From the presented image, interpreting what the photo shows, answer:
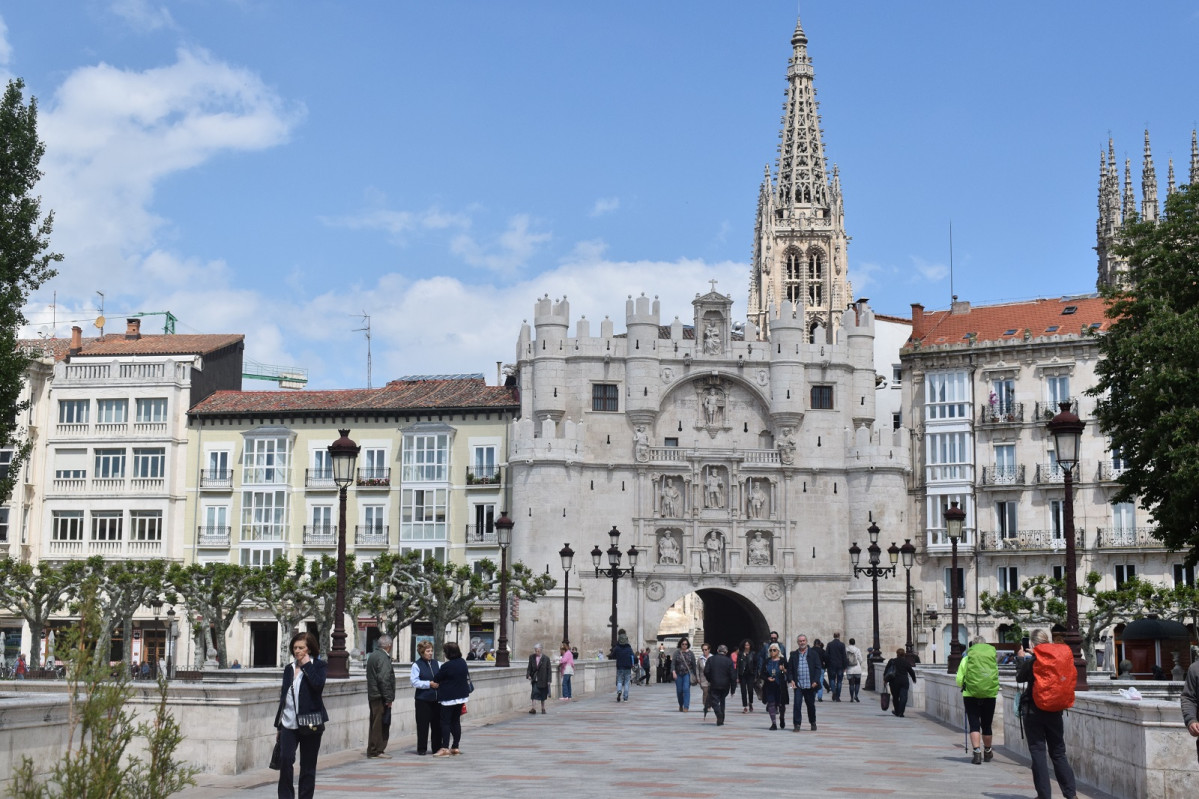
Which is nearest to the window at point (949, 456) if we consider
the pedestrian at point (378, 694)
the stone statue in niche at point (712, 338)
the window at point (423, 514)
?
the stone statue in niche at point (712, 338)

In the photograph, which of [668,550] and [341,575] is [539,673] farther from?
[668,550]

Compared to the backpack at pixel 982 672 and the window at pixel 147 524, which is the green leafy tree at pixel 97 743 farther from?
the window at pixel 147 524

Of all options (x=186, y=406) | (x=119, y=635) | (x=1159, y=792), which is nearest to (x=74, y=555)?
(x=119, y=635)

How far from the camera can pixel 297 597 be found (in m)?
57.0

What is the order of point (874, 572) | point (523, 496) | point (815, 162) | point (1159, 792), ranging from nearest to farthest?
1. point (1159, 792)
2. point (874, 572)
3. point (523, 496)
4. point (815, 162)

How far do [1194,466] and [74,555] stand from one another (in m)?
53.2

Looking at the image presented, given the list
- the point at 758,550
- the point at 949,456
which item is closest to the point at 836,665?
the point at 758,550

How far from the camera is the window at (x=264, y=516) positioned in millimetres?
71062

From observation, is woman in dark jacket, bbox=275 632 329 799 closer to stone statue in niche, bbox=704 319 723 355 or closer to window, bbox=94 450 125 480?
stone statue in niche, bbox=704 319 723 355

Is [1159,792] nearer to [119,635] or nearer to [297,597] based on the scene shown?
[297,597]

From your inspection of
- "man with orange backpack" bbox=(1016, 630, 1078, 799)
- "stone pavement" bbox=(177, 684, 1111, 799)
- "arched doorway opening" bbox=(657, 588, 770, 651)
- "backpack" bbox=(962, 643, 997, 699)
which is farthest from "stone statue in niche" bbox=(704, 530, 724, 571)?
"man with orange backpack" bbox=(1016, 630, 1078, 799)

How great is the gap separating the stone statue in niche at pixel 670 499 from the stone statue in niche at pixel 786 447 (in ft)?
17.3

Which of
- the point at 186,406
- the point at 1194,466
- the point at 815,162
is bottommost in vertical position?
the point at 1194,466

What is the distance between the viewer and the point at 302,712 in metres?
14.5
